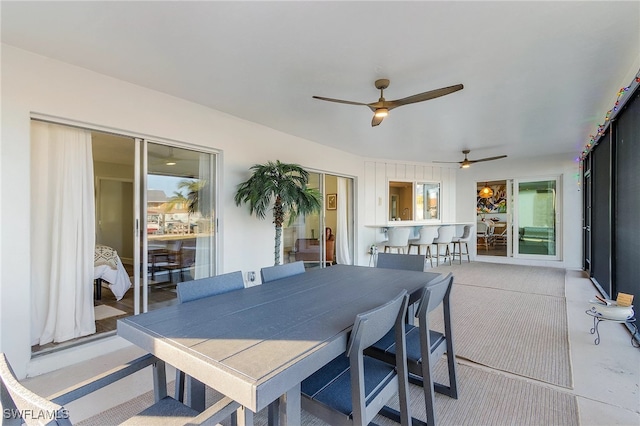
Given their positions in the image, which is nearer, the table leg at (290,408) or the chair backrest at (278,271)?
the table leg at (290,408)

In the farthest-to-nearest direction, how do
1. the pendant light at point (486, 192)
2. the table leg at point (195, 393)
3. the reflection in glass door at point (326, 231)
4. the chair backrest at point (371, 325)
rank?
1. the pendant light at point (486, 192)
2. the reflection in glass door at point (326, 231)
3. the table leg at point (195, 393)
4. the chair backrest at point (371, 325)

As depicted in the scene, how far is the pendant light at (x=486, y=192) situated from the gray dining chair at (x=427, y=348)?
23.4 ft

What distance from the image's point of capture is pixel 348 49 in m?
2.29

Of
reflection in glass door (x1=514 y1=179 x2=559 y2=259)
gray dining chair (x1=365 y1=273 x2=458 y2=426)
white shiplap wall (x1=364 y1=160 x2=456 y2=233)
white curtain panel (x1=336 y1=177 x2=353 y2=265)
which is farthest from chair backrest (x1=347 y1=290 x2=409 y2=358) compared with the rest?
reflection in glass door (x1=514 y1=179 x2=559 y2=259)

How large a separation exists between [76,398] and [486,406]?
7.19ft

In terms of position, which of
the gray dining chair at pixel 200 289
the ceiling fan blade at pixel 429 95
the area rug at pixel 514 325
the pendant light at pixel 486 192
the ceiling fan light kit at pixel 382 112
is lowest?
the area rug at pixel 514 325

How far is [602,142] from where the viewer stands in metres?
4.20

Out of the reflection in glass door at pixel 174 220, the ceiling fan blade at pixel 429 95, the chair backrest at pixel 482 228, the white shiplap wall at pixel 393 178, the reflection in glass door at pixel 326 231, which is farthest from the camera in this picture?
the chair backrest at pixel 482 228

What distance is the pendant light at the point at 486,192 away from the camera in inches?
318

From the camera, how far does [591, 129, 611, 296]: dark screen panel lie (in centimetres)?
386

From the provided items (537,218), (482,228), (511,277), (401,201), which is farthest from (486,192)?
(511,277)

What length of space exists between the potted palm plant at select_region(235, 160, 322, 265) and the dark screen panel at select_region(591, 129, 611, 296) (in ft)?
12.4

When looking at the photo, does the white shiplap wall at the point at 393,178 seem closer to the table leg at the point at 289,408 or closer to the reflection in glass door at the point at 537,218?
the reflection in glass door at the point at 537,218

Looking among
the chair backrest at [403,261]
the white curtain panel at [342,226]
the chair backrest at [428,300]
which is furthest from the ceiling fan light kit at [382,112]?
the white curtain panel at [342,226]
